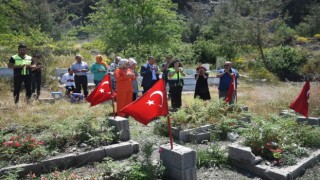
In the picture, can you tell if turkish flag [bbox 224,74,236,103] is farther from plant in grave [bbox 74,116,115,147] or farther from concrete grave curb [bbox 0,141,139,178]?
plant in grave [bbox 74,116,115,147]

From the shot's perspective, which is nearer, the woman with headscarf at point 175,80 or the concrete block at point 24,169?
the concrete block at point 24,169

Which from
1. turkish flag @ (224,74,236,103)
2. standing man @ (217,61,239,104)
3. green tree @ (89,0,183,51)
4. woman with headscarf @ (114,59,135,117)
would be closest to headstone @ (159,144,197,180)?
woman with headscarf @ (114,59,135,117)

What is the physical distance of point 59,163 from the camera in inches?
203

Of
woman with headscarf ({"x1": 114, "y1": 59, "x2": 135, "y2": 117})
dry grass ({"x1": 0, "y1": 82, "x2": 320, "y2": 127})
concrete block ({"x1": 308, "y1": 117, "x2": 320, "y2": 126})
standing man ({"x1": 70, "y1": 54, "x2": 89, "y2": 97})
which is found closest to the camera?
concrete block ({"x1": 308, "y1": 117, "x2": 320, "y2": 126})

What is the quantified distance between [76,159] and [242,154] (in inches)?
107

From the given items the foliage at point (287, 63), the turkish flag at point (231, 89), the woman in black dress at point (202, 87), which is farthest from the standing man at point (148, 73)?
the foliage at point (287, 63)

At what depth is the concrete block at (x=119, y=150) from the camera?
5.66m

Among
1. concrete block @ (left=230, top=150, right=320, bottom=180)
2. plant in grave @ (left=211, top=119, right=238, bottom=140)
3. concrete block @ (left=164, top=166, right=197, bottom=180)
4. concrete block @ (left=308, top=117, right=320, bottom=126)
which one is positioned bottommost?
concrete block @ (left=230, top=150, right=320, bottom=180)

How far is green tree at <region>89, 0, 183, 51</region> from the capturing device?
53.6ft

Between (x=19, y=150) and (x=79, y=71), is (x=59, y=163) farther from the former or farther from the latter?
(x=79, y=71)

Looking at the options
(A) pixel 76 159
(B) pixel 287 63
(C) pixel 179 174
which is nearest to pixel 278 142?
(C) pixel 179 174

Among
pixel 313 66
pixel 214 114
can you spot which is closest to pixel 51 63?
pixel 214 114

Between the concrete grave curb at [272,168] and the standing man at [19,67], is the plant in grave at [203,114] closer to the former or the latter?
the concrete grave curb at [272,168]

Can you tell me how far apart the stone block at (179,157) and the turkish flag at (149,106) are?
56 centimetres
